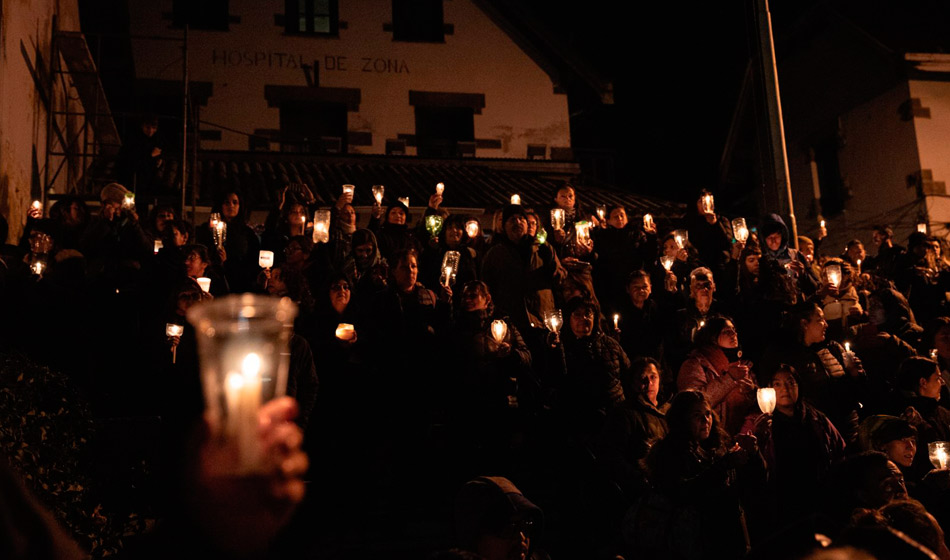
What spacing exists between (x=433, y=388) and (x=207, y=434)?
644cm

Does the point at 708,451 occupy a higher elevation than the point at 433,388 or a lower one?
lower

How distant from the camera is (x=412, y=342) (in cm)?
830

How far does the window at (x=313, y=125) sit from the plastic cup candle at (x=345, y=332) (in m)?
13.1

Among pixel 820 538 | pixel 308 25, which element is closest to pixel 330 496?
pixel 820 538

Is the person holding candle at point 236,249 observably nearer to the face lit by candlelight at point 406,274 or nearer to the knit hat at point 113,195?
the knit hat at point 113,195

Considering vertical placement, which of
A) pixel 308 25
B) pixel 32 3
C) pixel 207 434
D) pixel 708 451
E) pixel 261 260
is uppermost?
pixel 308 25

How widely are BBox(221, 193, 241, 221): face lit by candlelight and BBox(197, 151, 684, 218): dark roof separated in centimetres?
497

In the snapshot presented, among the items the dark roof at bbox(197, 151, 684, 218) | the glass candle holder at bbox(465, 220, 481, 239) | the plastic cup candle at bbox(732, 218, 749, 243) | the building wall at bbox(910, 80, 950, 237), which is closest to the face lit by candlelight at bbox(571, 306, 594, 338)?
the glass candle holder at bbox(465, 220, 481, 239)

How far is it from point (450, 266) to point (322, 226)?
172 cm

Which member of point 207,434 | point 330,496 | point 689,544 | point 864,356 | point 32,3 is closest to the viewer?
point 207,434

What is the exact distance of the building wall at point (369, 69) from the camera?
19.8 metres

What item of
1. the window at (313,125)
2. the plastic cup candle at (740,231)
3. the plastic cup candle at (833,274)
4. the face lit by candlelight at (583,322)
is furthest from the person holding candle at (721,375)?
the window at (313,125)

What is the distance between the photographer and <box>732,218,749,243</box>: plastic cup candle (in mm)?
12531

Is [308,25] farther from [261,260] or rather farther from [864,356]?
[864,356]
